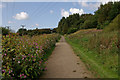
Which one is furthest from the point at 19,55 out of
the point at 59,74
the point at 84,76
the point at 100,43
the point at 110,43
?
the point at 100,43

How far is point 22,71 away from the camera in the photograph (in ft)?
11.9

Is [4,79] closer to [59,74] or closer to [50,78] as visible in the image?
Answer: [50,78]

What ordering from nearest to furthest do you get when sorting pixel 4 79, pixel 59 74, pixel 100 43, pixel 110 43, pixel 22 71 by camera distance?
pixel 4 79
pixel 22 71
pixel 59 74
pixel 110 43
pixel 100 43

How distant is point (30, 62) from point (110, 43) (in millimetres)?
5155

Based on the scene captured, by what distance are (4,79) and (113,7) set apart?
40094 mm

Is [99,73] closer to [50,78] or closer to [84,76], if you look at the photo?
[84,76]

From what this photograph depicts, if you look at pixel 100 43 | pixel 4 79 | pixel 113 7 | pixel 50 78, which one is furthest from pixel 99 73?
pixel 113 7

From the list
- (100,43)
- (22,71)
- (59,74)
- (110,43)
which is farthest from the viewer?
(100,43)

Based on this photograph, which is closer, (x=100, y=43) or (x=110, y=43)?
(x=110, y=43)

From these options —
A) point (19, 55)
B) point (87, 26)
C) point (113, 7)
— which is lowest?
point (19, 55)

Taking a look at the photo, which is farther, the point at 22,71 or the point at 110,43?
the point at 110,43

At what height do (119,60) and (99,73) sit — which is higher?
(119,60)

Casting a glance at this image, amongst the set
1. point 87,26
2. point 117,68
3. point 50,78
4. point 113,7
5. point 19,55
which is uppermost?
point 113,7

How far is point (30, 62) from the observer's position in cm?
392
